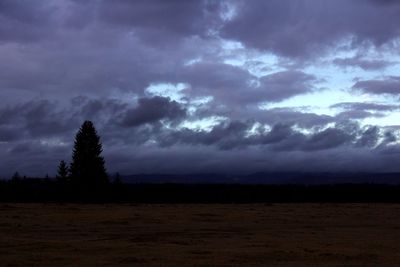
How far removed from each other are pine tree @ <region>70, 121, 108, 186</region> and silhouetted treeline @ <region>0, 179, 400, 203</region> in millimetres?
1916

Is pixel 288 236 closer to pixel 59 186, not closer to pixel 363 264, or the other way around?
pixel 363 264

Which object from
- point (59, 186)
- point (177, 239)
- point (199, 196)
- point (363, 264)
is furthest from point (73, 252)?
point (199, 196)

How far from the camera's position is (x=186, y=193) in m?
88.1

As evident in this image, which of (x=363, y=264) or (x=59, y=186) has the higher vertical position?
(x=59, y=186)

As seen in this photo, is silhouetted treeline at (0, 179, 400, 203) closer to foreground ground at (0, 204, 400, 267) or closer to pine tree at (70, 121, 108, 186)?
pine tree at (70, 121, 108, 186)

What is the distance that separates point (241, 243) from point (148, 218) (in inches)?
638

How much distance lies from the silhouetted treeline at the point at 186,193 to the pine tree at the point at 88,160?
1.92 meters

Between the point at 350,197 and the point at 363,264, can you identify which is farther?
the point at 350,197

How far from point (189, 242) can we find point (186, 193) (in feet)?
202

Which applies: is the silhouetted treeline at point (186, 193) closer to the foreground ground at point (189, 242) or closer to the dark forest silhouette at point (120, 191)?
the dark forest silhouette at point (120, 191)

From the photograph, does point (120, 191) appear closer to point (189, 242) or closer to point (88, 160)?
point (88, 160)

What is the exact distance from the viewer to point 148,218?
41.8 metres

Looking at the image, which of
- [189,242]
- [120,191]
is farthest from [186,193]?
[189,242]

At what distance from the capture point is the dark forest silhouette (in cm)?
Answer: 7450
